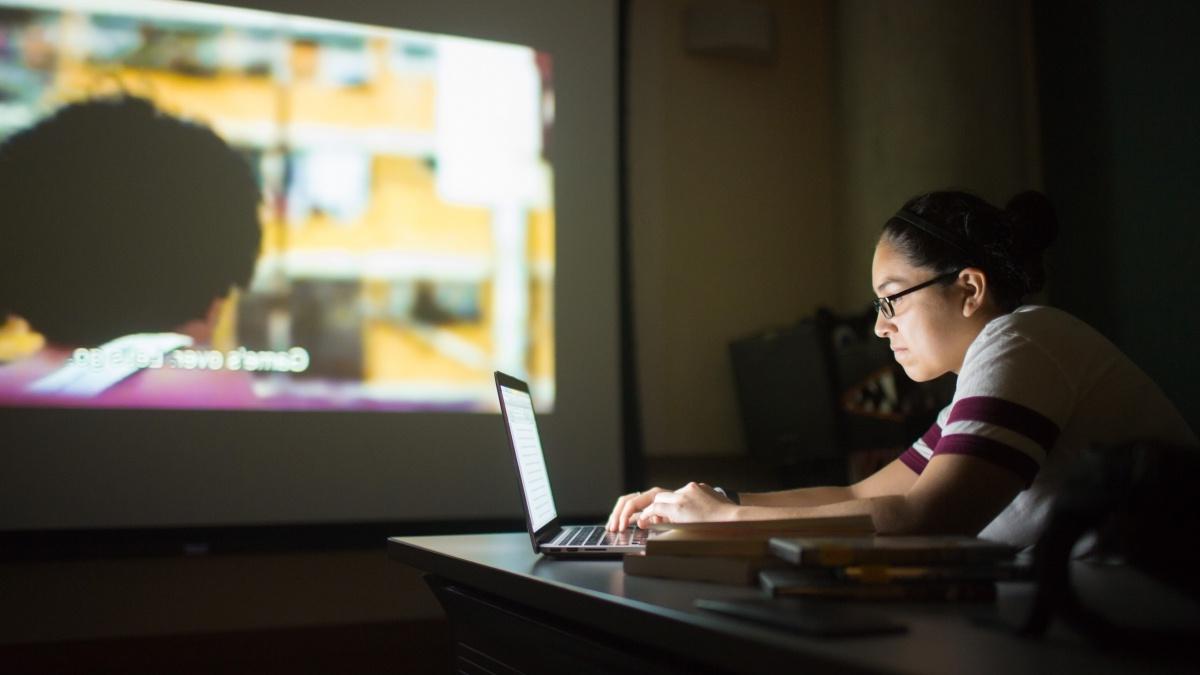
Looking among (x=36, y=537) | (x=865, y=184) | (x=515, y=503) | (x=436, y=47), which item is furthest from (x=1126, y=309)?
(x=36, y=537)

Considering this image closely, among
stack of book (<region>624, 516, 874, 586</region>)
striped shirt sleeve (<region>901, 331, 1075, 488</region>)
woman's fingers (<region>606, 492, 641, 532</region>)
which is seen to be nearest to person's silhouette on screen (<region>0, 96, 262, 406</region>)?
woman's fingers (<region>606, 492, 641, 532</region>)

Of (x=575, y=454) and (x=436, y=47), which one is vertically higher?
(x=436, y=47)

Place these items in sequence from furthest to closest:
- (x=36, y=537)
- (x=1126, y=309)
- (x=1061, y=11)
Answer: (x=1061, y=11) → (x=1126, y=309) → (x=36, y=537)

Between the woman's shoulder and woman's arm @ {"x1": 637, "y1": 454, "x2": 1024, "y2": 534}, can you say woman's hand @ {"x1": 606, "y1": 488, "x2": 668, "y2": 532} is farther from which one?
the woman's shoulder

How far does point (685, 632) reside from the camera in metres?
0.69

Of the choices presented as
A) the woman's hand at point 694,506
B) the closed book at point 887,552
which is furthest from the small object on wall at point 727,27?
the closed book at point 887,552

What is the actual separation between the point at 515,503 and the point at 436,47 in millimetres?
1440

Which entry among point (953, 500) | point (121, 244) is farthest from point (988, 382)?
point (121, 244)

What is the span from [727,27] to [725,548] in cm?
284

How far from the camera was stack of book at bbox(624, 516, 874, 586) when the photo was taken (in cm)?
89

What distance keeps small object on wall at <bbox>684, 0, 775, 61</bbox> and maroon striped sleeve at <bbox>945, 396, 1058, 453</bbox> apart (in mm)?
2567

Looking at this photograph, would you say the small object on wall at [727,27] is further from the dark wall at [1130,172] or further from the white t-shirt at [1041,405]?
the white t-shirt at [1041,405]

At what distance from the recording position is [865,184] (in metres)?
3.31

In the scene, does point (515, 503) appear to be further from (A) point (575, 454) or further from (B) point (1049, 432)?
(B) point (1049, 432)
